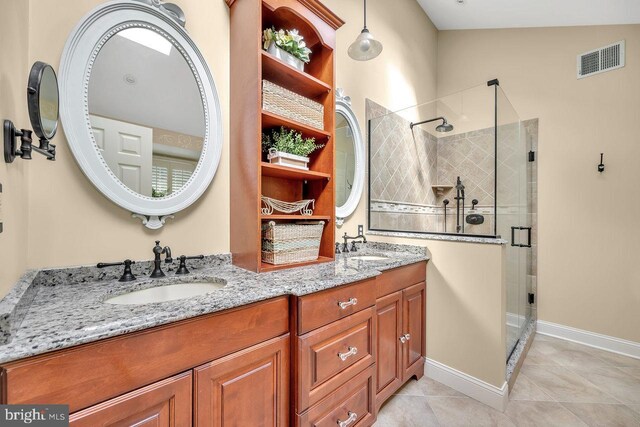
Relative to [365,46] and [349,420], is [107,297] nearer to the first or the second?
[349,420]

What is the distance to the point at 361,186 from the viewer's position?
2.35 meters

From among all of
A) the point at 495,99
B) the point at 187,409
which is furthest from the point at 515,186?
the point at 187,409

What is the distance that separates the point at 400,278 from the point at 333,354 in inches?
28.7

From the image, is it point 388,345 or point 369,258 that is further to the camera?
point 369,258

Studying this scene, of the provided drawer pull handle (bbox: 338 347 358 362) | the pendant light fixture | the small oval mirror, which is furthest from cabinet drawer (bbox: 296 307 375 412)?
the pendant light fixture

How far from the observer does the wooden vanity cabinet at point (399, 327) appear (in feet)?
5.26

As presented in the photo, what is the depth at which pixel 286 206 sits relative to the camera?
1621mm

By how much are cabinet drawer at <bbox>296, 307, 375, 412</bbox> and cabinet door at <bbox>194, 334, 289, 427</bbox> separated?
0.24 feet

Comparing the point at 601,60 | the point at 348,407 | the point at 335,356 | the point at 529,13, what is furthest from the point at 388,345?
the point at 529,13

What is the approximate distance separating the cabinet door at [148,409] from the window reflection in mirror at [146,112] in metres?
0.84

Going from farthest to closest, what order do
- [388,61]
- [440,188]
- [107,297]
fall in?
1. [440,188]
2. [388,61]
3. [107,297]

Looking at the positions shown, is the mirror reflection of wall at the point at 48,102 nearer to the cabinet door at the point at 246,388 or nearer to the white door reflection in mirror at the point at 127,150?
the white door reflection in mirror at the point at 127,150

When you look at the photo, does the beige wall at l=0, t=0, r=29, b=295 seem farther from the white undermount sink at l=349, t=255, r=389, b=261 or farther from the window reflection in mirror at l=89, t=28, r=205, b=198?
the white undermount sink at l=349, t=255, r=389, b=261

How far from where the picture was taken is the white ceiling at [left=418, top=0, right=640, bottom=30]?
7.62 ft
